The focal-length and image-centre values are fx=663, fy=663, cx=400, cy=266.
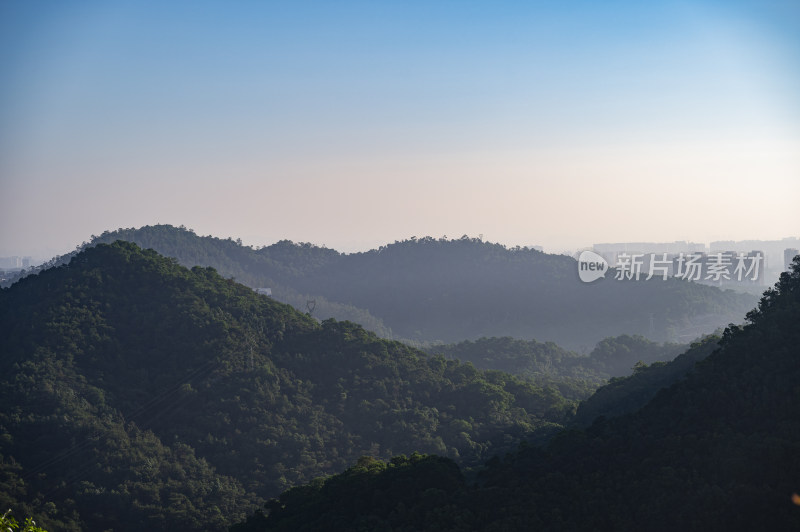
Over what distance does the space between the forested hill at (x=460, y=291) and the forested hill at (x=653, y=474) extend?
73.9m

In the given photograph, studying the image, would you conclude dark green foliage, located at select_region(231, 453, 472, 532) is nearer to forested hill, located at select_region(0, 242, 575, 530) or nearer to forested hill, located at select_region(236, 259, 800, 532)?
forested hill, located at select_region(236, 259, 800, 532)

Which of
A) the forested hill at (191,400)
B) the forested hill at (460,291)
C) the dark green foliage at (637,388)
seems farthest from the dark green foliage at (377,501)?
the forested hill at (460,291)

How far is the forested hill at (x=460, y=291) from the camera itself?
113 meters

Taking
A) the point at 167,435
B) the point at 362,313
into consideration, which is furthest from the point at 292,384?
the point at 362,313

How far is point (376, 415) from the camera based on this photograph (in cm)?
4412

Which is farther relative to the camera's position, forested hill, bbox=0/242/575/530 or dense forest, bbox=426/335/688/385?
dense forest, bbox=426/335/688/385

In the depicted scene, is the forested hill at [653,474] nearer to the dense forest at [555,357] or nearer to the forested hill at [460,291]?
the dense forest at [555,357]

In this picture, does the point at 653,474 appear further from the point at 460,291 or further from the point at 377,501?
the point at 460,291

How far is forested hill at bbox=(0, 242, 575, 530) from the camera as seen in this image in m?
34.2

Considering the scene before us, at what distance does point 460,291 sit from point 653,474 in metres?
114

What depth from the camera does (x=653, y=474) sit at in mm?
21078

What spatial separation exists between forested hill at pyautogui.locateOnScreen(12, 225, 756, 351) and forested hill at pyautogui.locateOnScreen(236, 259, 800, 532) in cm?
7389

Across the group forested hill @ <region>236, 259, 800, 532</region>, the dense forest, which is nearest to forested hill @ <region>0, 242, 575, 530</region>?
forested hill @ <region>236, 259, 800, 532</region>

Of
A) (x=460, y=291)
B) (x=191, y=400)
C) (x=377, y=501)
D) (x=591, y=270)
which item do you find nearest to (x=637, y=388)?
(x=377, y=501)
